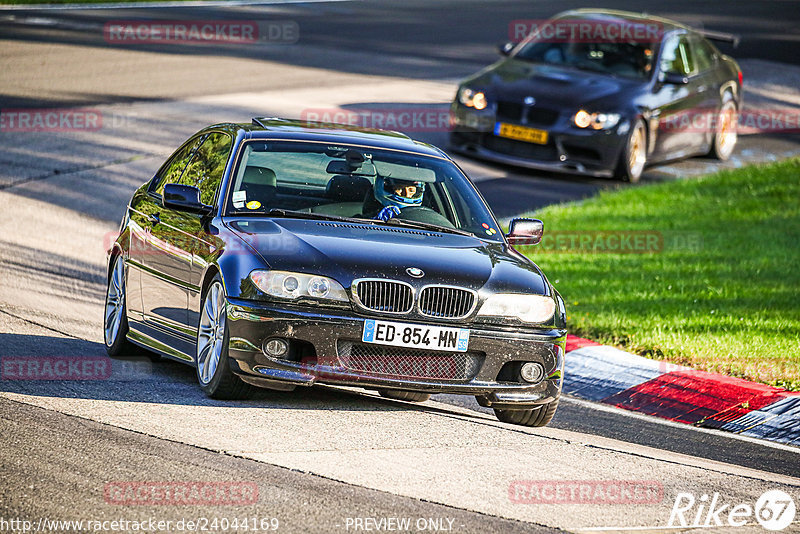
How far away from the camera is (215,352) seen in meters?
7.55

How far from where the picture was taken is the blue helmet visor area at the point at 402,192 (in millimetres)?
8547

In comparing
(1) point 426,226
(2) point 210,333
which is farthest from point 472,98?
(2) point 210,333

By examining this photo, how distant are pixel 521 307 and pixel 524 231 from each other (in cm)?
119

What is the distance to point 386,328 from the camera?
7.23 metres

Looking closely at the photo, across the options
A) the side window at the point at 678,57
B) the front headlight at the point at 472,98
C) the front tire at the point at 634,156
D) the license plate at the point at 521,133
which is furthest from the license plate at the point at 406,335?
the side window at the point at 678,57

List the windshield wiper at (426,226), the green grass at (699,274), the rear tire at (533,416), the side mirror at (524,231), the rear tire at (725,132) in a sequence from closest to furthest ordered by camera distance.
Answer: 1. the rear tire at (533,416)
2. the windshield wiper at (426,226)
3. the side mirror at (524,231)
4. the green grass at (699,274)
5. the rear tire at (725,132)

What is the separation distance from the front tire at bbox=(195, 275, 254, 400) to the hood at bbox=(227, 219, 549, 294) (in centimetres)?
36

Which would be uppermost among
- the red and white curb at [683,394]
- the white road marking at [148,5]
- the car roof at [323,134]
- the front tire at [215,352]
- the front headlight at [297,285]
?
the car roof at [323,134]

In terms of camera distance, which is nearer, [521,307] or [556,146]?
[521,307]

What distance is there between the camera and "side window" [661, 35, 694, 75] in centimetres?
1845

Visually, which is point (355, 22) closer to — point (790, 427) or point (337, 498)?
point (790, 427)

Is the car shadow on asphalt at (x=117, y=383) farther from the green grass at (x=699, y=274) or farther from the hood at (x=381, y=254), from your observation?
the green grass at (x=699, y=274)

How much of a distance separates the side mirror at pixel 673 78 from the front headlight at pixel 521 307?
10882mm

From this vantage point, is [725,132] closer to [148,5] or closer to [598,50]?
[598,50]
